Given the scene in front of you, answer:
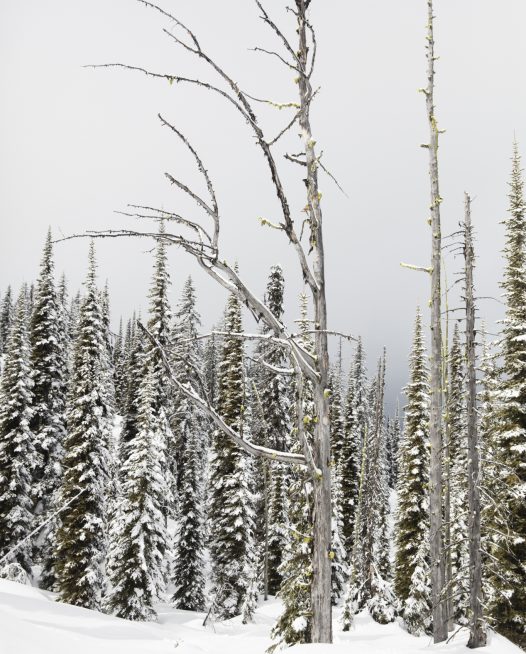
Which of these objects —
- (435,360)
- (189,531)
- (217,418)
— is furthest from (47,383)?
(217,418)

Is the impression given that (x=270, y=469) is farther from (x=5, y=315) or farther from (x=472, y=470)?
(x=5, y=315)

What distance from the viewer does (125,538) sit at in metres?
23.4

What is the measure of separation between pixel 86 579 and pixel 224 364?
1395 cm

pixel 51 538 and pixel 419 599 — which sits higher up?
pixel 51 538

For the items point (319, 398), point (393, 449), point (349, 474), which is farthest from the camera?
point (393, 449)

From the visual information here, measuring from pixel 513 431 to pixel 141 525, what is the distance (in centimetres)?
1708

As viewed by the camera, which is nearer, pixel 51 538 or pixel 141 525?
pixel 141 525

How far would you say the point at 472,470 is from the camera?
38.1 ft

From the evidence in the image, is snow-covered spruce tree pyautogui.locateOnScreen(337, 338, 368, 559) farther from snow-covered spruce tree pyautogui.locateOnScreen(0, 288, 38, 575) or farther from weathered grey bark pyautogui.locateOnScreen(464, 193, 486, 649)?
weathered grey bark pyautogui.locateOnScreen(464, 193, 486, 649)

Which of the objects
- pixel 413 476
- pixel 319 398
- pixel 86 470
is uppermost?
pixel 319 398

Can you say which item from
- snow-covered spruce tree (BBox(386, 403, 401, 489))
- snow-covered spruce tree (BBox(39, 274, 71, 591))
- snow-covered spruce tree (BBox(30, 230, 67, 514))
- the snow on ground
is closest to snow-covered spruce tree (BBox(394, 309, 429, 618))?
snow-covered spruce tree (BBox(39, 274, 71, 591))

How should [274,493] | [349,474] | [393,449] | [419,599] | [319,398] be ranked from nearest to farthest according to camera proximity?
1. [319,398]
2. [419,599]
3. [274,493]
4. [349,474]
5. [393,449]

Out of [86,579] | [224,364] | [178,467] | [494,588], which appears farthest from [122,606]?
[494,588]

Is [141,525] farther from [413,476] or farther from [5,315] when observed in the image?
[5,315]
